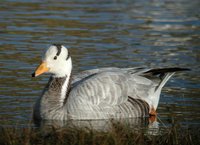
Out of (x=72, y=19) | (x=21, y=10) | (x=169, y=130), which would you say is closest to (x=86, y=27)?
(x=72, y=19)

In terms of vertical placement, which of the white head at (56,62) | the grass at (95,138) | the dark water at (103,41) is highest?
the white head at (56,62)

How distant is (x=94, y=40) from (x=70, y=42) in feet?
2.24

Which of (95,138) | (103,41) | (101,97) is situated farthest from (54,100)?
(103,41)

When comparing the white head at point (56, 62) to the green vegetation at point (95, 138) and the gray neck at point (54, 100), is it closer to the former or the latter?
the gray neck at point (54, 100)

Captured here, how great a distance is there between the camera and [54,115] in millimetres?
11750

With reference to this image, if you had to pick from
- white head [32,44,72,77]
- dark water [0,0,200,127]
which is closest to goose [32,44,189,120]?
white head [32,44,72,77]

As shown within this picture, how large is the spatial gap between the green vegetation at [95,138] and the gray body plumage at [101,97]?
2.22m

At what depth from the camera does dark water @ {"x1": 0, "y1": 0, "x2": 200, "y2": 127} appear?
508 inches

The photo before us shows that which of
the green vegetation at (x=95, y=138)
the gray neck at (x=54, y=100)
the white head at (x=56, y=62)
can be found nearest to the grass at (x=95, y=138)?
the green vegetation at (x=95, y=138)

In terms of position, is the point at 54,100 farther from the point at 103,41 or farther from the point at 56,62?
the point at 103,41

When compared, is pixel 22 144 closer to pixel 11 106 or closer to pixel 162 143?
pixel 162 143

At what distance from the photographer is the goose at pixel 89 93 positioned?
38.7ft

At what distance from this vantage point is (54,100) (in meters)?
12.0

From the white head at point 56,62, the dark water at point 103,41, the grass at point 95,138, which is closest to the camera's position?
the grass at point 95,138
